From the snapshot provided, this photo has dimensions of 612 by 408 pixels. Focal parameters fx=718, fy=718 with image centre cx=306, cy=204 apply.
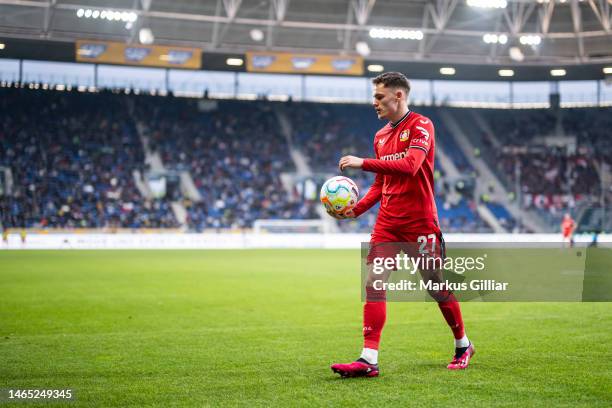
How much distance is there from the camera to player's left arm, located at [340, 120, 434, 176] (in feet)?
18.8

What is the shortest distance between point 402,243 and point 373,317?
688 millimetres

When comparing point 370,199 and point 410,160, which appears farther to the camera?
point 370,199

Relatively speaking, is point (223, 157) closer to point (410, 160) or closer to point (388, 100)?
point (388, 100)

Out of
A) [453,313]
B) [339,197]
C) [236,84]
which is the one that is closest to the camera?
[453,313]

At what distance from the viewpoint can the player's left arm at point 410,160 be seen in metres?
5.73

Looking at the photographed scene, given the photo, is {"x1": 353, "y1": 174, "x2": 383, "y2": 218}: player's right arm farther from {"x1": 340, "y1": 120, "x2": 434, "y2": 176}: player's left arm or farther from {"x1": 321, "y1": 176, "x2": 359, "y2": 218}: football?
{"x1": 340, "y1": 120, "x2": 434, "y2": 176}: player's left arm

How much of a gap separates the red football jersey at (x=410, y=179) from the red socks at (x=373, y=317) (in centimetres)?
63

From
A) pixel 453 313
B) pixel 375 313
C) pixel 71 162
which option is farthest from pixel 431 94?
pixel 375 313

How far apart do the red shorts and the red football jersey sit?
7 cm

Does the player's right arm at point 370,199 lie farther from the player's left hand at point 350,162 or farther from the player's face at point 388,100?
the player's left hand at point 350,162

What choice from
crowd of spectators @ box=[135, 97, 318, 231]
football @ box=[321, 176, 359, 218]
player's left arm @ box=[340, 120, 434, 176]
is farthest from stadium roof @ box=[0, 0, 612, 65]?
player's left arm @ box=[340, 120, 434, 176]

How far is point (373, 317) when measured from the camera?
5957mm

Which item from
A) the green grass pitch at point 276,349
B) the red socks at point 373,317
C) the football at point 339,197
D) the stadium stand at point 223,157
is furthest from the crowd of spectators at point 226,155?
the red socks at point 373,317

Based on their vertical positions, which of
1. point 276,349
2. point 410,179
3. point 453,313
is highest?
point 410,179
